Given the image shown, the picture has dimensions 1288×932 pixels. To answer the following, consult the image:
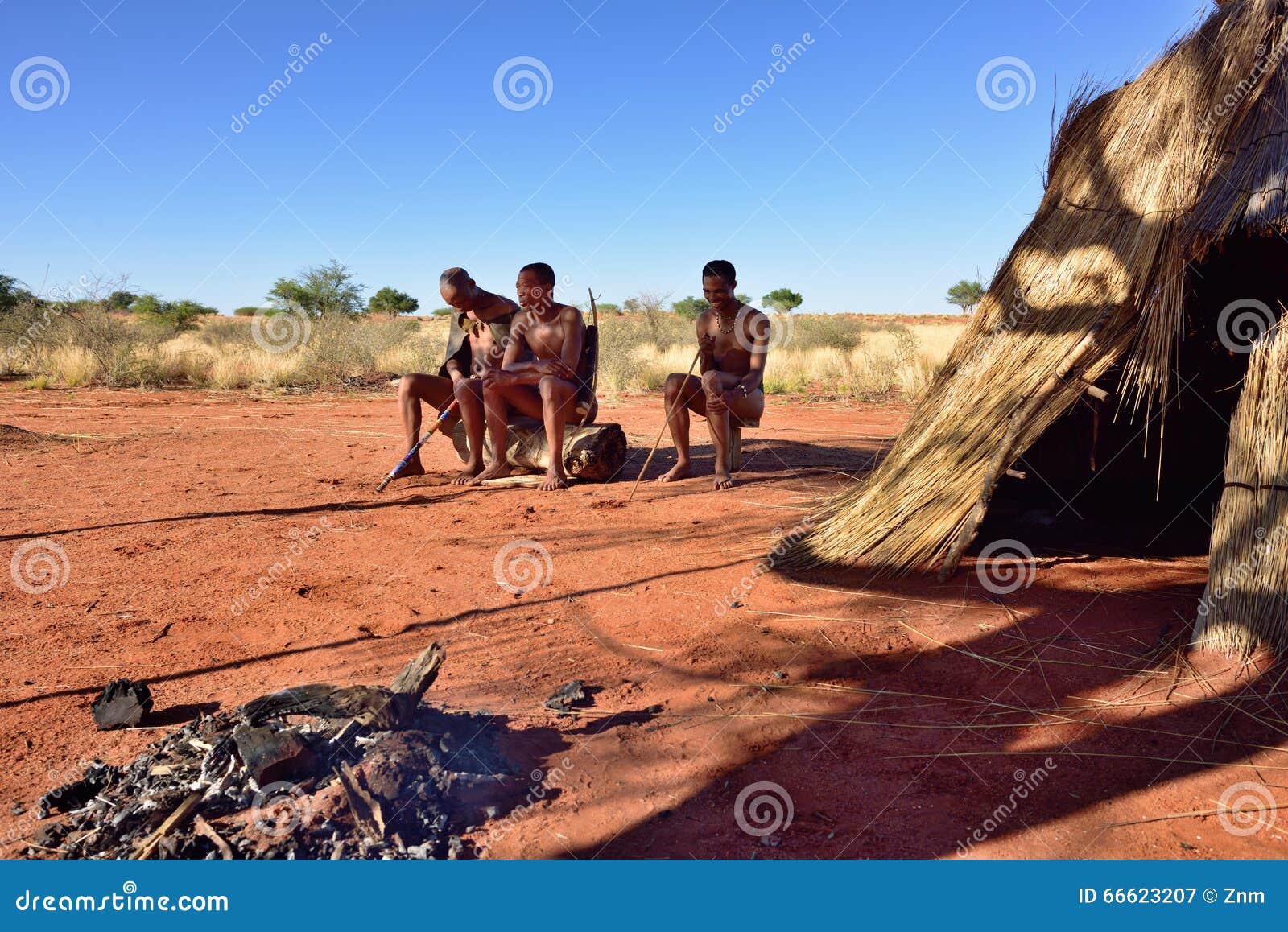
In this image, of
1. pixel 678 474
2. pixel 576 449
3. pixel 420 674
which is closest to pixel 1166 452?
pixel 678 474

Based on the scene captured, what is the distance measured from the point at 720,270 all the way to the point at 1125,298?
2689mm

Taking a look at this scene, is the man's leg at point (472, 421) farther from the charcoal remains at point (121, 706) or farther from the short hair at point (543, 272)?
the charcoal remains at point (121, 706)

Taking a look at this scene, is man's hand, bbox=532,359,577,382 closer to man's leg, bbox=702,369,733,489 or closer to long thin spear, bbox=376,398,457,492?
long thin spear, bbox=376,398,457,492

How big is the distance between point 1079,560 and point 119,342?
14.2 meters

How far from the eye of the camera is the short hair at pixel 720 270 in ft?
18.6

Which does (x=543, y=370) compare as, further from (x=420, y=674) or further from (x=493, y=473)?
(x=420, y=674)

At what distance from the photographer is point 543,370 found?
5.92 m

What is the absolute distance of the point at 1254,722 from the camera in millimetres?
2643

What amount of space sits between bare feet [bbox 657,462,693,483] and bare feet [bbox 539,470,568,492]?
0.65m

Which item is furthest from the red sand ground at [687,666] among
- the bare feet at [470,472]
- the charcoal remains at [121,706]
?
the bare feet at [470,472]

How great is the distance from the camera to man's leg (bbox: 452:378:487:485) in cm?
607

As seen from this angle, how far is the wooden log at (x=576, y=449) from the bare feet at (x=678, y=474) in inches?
15.4

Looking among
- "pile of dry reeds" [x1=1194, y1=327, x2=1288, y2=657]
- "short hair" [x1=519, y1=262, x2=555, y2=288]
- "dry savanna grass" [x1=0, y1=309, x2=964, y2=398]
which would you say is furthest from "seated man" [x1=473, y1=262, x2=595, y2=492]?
"dry savanna grass" [x1=0, y1=309, x2=964, y2=398]

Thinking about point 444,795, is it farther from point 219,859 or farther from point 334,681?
point 334,681
